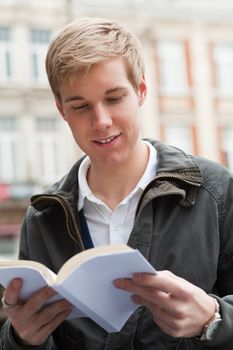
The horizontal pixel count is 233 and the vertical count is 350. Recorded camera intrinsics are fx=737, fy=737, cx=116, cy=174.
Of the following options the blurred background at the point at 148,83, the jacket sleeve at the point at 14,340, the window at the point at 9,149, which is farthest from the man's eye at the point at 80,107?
the window at the point at 9,149

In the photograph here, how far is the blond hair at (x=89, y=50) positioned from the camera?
1.10 meters

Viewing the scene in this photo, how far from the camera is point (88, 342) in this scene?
113 centimetres

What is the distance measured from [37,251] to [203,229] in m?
0.28

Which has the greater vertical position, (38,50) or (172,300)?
(172,300)

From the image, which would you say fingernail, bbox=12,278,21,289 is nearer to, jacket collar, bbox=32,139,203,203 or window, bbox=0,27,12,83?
jacket collar, bbox=32,139,203,203

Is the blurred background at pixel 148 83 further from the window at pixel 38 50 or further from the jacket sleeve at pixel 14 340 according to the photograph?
the jacket sleeve at pixel 14 340

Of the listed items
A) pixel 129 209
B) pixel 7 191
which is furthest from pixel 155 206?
pixel 7 191

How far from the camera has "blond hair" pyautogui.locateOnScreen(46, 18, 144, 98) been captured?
1.10 metres

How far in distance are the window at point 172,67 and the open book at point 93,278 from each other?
10308mm

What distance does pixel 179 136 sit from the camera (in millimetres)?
11219

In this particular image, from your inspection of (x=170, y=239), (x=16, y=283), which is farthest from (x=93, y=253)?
(x=170, y=239)

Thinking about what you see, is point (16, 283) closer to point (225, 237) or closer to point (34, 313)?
point (34, 313)

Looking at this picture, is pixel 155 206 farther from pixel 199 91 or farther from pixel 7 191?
pixel 199 91

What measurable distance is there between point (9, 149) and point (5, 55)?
1.39 meters
